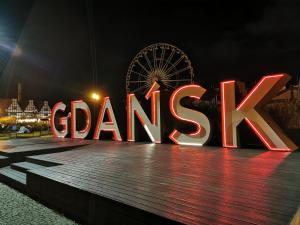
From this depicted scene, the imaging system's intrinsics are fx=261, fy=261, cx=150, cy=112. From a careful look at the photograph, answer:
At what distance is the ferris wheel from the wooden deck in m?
13.8

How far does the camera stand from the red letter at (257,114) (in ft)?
24.2

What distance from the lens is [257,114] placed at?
301 inches

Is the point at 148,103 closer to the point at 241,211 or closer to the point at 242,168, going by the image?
the point at 242,168

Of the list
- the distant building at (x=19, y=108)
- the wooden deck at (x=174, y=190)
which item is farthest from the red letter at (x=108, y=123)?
the distant building at (x=19, y=108)

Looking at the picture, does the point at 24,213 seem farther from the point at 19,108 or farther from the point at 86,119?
the point at 19,108

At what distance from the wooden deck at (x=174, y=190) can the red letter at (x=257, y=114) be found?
59.8 inches

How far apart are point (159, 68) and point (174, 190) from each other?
17.3 meters

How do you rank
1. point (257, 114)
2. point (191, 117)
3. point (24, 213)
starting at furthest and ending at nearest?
point (191, 117) < point (257, 114) < point (24, 213)

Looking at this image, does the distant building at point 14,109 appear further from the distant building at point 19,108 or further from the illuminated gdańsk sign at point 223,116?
the illuminated gdańsk sign at point 223,116

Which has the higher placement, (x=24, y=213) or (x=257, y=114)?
(x=257, y=114)

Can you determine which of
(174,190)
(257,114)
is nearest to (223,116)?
(257,114)

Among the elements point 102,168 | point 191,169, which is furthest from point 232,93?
point 102,168

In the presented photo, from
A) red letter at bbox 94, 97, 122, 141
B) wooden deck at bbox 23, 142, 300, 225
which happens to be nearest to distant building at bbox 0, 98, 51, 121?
red letter at bbox 94, 97, 122, 141

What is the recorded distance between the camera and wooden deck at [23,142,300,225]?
Result: 2.78 m
